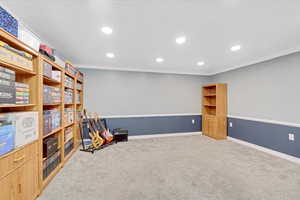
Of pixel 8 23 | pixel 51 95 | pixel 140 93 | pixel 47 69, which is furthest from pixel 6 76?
pixel 140 93

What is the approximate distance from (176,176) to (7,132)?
228 centimetres

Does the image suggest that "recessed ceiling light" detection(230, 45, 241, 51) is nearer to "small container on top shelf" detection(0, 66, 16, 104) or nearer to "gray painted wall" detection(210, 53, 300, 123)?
"gray painted wall" detection(210, 53, 300, 123)

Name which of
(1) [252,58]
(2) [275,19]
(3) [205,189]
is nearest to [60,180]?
(3) [205,189]

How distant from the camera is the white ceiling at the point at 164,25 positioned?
4.84 feet

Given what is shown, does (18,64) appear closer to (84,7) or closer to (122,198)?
(84,7)

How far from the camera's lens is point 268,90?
329 cm

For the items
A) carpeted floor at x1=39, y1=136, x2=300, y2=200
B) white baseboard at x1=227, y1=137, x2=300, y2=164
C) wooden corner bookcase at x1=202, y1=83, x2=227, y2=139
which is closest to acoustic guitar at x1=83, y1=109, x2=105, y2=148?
carpeted floor at x1=39, y1=136, x2=300, y2=200

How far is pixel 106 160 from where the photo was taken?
2.79 m

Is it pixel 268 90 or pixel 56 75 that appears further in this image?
pixel 268 90

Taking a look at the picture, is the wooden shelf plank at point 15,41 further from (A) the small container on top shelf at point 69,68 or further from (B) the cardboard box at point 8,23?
(A) the small container on top shelf at point 69,68

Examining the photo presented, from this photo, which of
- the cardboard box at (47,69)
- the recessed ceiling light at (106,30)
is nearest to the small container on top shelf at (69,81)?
the cardboard box at (47,69)

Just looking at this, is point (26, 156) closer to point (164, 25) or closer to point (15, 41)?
point (15, 41)

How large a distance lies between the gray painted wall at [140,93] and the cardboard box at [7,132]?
283cm

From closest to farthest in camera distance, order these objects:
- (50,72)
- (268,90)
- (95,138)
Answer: (50,72) → (268,90) → (95,138)
